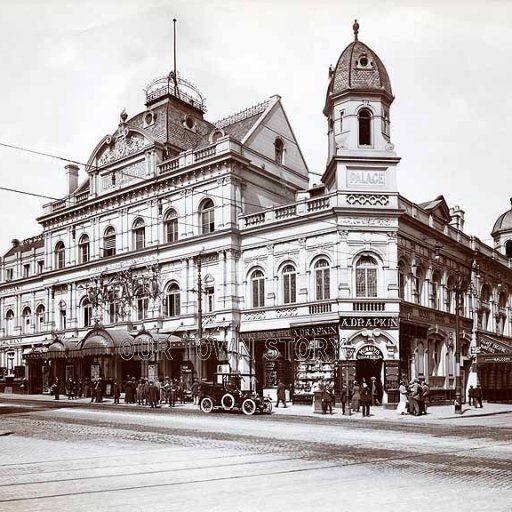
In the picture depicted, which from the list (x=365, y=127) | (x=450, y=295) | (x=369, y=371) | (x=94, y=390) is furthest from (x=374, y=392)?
(x=94, y=390)

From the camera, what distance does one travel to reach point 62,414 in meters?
28.5

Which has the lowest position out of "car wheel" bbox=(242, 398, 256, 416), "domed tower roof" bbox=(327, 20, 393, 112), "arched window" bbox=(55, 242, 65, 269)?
"car wheel" bbox=(242, 398, 256, 416)

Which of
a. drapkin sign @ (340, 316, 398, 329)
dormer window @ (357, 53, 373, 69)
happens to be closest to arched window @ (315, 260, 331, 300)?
a. drapkin sign @ (340, 316, 398, 329)

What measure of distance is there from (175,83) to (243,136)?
7884 millimetres

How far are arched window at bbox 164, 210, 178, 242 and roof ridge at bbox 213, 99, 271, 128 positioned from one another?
29.9 feet

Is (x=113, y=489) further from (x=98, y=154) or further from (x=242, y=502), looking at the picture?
(x=98, y=154)

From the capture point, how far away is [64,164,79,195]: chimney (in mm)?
52000

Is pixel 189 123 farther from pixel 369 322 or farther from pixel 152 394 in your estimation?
pixel 369 322

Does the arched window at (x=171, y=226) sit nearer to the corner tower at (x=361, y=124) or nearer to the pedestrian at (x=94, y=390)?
the pedestrian at (x=94, y=390)

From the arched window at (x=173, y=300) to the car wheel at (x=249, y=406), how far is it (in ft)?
44.4

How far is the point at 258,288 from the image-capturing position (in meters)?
38.6

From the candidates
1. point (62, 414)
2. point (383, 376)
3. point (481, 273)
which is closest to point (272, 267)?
point (383, 376)

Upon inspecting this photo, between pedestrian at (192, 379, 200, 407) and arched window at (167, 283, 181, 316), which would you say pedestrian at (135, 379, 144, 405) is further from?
arched window at (167, 283, 181, 316)

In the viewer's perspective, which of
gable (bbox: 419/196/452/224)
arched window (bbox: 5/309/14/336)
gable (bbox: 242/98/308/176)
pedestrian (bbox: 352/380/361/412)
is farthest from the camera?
arched window (bbox: 5/309/14/336)
